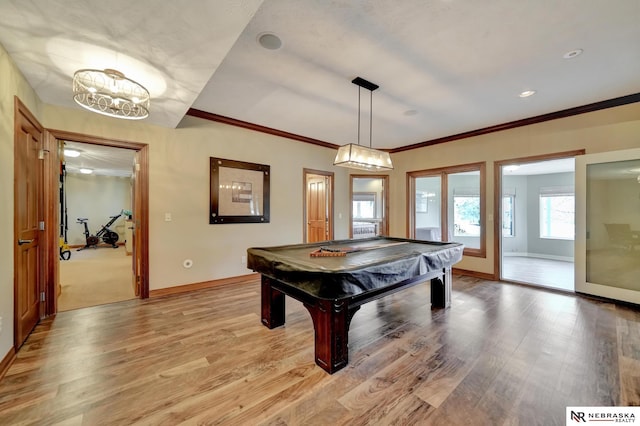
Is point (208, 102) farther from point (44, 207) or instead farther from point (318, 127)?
point (44, 207)

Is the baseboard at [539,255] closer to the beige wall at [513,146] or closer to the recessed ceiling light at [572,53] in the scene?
the beige wall at [513,146]

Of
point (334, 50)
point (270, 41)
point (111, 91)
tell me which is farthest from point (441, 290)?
point (111, 91)

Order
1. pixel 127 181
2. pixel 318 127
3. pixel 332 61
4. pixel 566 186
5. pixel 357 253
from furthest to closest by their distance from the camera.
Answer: pixel 127 181
pixel 566 186
pixel 318 127
pixel 357 253
pixel 332 61

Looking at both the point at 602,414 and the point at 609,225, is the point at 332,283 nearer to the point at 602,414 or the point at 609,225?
the point at 602,414

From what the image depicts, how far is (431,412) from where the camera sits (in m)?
1.54

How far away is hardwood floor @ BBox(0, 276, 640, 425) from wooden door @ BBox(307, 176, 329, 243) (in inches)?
116

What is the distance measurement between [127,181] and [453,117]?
34.1ft

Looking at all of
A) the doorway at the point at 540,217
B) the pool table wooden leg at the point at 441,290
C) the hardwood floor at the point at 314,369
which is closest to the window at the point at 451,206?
the doorway at the point at 540,217

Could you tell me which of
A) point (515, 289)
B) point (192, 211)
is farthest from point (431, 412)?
point (192, 211)

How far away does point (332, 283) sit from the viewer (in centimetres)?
175

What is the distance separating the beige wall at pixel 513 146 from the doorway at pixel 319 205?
1.56 meters

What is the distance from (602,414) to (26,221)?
185 inches

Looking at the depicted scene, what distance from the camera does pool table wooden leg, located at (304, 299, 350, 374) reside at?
1.93 metres

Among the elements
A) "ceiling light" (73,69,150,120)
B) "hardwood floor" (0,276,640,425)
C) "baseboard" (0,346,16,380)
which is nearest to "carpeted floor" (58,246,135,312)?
"hardwood floor" (0,276,640,425)
